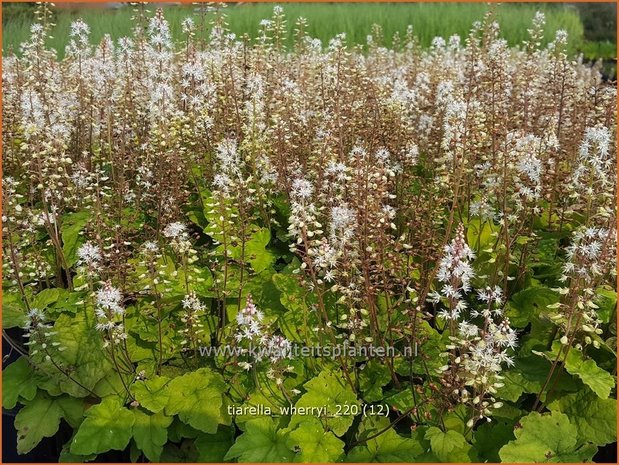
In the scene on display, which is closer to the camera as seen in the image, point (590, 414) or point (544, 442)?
point (544, 442)

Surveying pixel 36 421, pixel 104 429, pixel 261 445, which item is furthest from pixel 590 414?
pixel 36 421

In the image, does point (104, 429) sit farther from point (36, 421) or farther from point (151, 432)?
point (36, 421)

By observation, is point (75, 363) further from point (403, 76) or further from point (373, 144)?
point (403, 76)

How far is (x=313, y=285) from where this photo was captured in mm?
3148

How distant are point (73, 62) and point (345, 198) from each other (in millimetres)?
3794

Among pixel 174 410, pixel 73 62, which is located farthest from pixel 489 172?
pixel 73 62

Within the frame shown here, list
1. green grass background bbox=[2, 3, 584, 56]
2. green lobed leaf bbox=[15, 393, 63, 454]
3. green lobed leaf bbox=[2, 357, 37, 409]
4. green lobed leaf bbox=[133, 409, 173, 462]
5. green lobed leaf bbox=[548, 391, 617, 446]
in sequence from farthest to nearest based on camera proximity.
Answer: green grass background bbox=[2, 3, 584, 56] < green lobed leaf bbox=[2, 357, 37, 409] < green lobed leaf bbox=[15, 393, 63, 454] < green lobed leaf bbox=[133, 409, 173, 462] < green lobed leaf bbox=[548, 391, 617, 446]

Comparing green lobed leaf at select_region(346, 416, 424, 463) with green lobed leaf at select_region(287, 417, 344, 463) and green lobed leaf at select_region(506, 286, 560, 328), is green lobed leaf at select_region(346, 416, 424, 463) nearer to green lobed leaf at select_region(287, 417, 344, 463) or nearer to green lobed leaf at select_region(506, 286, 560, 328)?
green lobed leaf at select_region(287, 417, 344, 463)

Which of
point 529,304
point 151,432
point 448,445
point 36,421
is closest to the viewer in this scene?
point 448,445

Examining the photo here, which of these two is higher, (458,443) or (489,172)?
(489,172)

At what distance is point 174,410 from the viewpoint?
328 cm

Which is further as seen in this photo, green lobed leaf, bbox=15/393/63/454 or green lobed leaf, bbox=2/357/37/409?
green lobed leaf, bbox=2/357/37/409

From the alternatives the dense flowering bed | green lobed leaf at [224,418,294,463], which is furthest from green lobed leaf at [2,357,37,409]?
green lobed leaf at [224,418,294,463]

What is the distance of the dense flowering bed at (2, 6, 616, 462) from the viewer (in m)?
3.06
